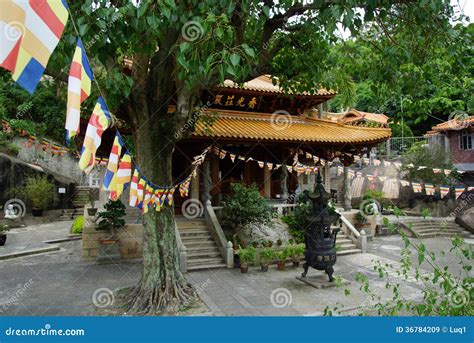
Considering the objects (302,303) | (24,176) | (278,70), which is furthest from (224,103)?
(24,176)

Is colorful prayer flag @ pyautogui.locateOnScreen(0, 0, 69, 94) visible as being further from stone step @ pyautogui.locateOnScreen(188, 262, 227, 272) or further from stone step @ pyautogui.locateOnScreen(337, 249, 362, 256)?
stone step @ pyautogui.locateOnScreen(337, 249, 362, 256)

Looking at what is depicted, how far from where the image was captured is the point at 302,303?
7.52 m

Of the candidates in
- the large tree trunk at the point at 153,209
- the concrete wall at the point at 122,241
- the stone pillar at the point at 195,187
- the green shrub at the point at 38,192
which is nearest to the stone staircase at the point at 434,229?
the stone pillar at the point at 195,187

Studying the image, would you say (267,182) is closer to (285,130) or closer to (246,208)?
(285,130)

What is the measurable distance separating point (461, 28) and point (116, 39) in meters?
6.18

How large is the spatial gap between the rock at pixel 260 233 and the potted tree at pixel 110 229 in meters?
3.97

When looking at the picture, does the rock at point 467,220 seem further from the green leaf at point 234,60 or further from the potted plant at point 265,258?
the green leaf at point 234,60

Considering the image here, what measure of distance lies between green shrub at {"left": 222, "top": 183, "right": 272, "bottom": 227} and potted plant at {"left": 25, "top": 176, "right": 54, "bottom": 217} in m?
13.9

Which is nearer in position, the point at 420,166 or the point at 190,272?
the point at 190,272

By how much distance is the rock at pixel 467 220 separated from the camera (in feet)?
56.0

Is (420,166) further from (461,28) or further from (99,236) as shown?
(99,236)

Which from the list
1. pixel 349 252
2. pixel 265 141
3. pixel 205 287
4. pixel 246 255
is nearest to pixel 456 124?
pixel 349 252

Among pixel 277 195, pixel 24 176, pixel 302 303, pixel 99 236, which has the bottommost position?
pixel 302 303

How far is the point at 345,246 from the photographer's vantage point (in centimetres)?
1272
